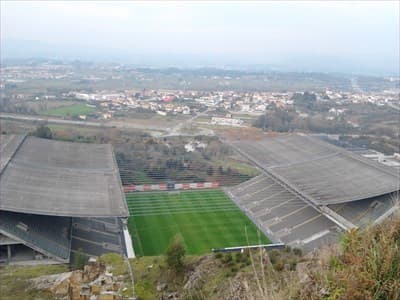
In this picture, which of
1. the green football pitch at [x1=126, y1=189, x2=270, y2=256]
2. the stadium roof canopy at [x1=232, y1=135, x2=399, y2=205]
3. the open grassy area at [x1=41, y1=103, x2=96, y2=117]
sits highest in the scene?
the stadium roof canopy at [x1=232, y1=135, x2=399, y2=205]

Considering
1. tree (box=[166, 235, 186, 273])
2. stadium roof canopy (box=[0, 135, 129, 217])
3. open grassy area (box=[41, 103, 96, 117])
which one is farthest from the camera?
open grassy area (box=[41, 103, 96, 117])

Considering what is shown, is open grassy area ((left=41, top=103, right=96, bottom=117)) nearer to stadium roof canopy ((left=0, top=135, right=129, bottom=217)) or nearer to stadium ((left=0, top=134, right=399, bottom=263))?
stadium ((left=0, top=134, right=399, bottom=263))

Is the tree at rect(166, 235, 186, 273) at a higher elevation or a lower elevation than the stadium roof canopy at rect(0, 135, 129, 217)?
higher

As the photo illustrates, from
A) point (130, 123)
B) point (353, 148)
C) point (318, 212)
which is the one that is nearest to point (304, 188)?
point (318, 212)

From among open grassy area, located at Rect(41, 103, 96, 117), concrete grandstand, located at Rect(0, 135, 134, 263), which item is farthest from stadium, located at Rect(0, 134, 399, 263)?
open grassy area, located at Rect(41, 103, 96, 117)

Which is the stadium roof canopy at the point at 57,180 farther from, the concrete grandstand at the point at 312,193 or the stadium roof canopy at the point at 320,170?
the stadium roof canopy at the point at 320,170

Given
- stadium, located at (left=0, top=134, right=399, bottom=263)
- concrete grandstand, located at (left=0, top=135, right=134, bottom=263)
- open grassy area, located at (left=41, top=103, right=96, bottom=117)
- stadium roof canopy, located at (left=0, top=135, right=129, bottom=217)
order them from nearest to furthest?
concrete grandstand, located at (left=0, top=135, right=134, bottom=263) → stadium roof canopy, located at (left=0, top=135, right=129, bottom=217) → stadium, located at (left=0, top=134, right=399, bottom=263) → open grassy area, located at (left=41, top=103, right=96, bottom=117)

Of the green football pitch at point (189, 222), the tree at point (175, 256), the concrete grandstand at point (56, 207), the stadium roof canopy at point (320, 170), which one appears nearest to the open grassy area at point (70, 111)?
the concrete grandstand at point (56, 207)
